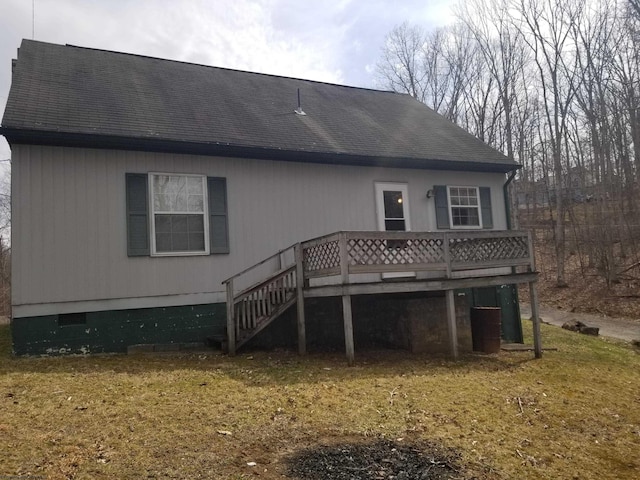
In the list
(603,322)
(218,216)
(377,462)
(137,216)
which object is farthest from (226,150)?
(603,322)

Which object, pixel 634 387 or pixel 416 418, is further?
pixel 634 387

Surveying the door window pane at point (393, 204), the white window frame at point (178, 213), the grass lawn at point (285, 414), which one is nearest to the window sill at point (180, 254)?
the white window frame at point (178, 213)

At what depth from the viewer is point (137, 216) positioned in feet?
25.9

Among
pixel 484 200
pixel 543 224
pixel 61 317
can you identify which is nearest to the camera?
pixel 61 317

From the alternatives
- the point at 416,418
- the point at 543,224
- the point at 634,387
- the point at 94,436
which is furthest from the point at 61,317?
the point at 543,224

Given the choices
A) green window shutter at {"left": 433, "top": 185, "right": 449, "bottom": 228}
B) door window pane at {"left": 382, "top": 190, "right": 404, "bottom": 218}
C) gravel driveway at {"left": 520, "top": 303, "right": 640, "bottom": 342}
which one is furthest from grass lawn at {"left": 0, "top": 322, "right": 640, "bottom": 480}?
gravel driveway at {"left": 520, "top": 303, "right": 640, "bottom": 342}

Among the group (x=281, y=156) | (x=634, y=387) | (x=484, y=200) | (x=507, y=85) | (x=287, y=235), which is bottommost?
(x=634, y=387)

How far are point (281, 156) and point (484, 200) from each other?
5307mm

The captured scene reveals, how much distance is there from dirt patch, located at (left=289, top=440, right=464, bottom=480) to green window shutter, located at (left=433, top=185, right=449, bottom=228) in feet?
23.4

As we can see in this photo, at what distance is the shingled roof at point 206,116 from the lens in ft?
25.7

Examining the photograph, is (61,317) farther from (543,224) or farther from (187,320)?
(543,224)

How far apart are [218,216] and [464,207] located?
5951 millimetres

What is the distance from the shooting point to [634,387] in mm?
6867

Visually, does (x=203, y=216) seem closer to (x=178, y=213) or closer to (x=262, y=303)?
(x=178, y=213)
